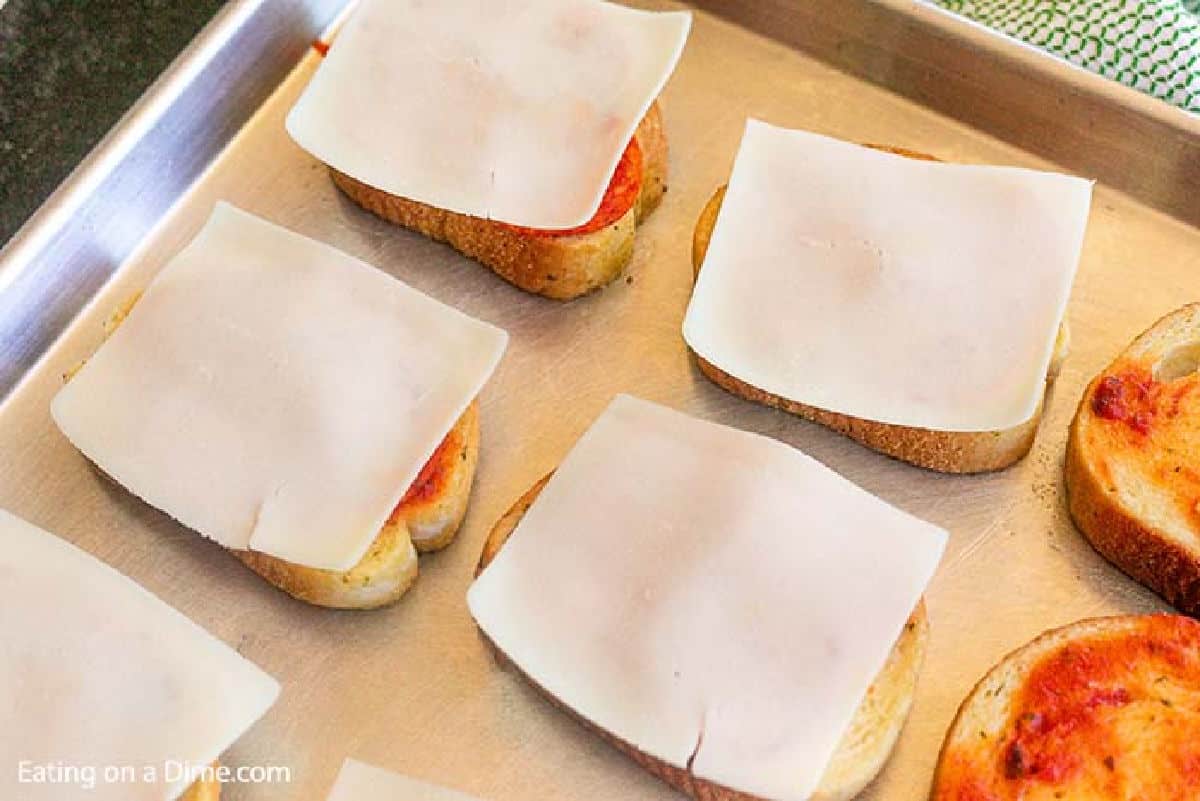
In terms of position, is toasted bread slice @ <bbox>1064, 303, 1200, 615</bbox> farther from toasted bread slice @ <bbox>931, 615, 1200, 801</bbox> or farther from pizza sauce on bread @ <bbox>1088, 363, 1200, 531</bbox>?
toasted bread slice @ <bbox>931, 615, 1200, 801</bbox>

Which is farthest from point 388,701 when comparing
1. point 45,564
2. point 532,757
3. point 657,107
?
point 657,107

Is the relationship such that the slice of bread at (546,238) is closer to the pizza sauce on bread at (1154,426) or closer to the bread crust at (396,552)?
the bread crust at (396,552)

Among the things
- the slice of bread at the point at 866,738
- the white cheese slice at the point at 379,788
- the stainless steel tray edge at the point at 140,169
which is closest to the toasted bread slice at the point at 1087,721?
the slice of bread at the point at 866,738

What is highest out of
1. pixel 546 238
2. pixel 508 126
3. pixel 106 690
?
pixel 508 126

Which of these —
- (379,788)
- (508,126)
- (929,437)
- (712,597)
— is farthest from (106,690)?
(929,437)

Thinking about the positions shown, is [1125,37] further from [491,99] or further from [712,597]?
[712,597]

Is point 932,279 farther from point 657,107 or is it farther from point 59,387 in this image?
point 59,387
